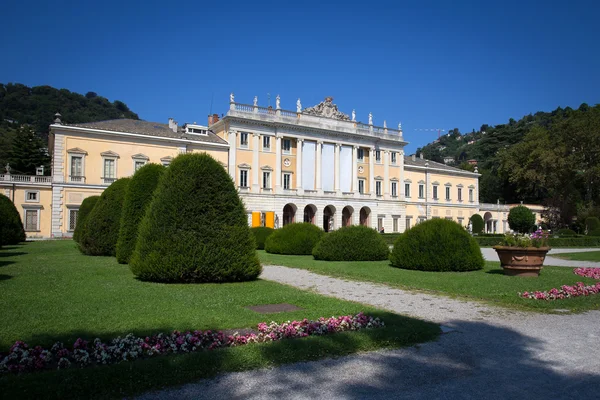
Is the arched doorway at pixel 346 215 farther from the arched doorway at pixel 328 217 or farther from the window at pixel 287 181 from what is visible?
the window at pixel 287 181

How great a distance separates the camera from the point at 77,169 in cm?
3909

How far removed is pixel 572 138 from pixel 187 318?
5210 centimetres

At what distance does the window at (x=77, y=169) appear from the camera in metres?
38.8

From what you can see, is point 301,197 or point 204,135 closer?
point 204,135

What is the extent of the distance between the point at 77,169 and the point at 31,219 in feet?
18.0

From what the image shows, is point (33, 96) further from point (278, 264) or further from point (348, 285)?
point (348, 285)

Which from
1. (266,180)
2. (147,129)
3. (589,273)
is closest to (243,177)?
(266,180)

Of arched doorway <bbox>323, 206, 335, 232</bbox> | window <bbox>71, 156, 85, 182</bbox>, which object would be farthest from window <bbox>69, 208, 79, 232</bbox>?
arched doorway <bbox>323, 206, 335, 232</bbox>

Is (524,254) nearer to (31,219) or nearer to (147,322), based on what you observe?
(147,322)

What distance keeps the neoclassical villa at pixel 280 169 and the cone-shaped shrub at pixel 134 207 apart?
83.5 feet

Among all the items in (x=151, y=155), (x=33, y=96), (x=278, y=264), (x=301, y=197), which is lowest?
(x=278, y=264)

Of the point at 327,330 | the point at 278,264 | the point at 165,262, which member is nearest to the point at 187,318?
the point at 327,330

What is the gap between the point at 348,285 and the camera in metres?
12.0

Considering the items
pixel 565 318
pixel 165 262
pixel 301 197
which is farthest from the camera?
pixel 301 197
